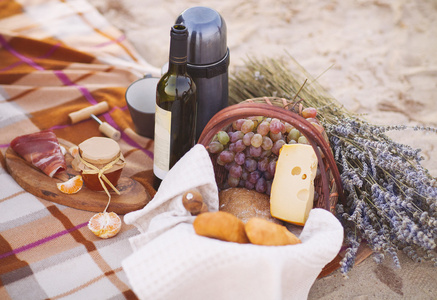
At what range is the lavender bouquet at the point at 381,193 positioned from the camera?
898 mm

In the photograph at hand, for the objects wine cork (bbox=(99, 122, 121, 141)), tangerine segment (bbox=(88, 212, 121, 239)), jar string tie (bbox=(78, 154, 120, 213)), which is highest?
jar string tie (bbox=(78, 154, 120, 213))

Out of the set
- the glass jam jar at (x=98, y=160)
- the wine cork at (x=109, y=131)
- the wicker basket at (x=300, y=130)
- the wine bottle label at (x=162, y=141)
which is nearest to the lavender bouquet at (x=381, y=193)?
the wicker basket at (x=300, y=130)

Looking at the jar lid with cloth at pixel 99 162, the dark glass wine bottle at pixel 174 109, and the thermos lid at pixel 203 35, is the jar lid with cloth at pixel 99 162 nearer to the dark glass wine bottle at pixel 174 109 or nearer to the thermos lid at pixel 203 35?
the dark glass wine bottle at pixel 174 109

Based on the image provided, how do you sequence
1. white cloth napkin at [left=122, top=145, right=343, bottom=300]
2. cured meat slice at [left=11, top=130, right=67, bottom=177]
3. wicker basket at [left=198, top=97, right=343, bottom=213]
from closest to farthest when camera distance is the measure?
1. white cloth napkin at [left=122, top=145, right=343, bottom=300]
2. wicker basket at [left=198, top=97, right=343, bottom=213]
3. cured meat slice at [left=11, top=130, right=67, bottom=177]

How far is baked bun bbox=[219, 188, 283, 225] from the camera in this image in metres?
0.94

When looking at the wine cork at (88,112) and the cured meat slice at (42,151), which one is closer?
the cured meat slice at (42,151)

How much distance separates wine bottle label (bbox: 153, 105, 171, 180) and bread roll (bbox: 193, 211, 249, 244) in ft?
0.93

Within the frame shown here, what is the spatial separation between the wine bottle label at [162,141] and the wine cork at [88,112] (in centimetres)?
40

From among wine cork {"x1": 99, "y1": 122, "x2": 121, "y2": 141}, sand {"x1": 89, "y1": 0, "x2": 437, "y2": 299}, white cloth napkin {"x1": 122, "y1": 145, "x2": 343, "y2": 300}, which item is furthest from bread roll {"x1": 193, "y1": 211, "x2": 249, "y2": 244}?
sand {"x1": 89, "y1": 0, "x2": 437, "y2": 299}

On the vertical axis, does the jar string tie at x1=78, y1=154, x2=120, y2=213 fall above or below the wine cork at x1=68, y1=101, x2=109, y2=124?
above

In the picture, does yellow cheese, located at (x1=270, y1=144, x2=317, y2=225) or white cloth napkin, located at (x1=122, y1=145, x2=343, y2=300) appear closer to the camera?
white cloth napkin, located at (x1=122, y1=145, x2=343, y2=300)

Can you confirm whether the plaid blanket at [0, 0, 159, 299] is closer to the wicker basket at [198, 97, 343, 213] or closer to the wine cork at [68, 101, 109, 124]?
the wine cork at [68, 101, 109, 124]

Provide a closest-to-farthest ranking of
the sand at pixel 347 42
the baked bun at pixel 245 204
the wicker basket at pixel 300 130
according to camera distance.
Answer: the wicker basket at pixel 300 130 → the baked bun at pixel 245 204 → the sand at pixel 347 42

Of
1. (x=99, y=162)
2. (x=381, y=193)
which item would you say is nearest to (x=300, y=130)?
(x=381, y=193)
